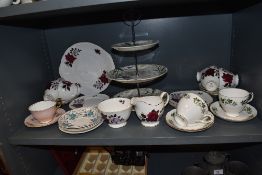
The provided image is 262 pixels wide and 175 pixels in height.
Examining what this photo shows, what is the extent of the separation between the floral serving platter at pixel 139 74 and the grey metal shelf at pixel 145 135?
147 mm

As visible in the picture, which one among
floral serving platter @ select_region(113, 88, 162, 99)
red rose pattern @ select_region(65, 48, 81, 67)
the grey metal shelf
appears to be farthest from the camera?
red rose pattern @ select_region(65, 48, 81, 67)

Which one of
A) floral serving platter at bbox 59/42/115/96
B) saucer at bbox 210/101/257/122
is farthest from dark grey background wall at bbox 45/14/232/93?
saucer at bbox 210/101/257/122

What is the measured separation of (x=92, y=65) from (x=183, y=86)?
1.38ft

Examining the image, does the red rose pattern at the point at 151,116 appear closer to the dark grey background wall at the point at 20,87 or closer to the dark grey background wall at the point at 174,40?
the dark grey background wall at the point at 174,40

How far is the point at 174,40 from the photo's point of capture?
1.00 m

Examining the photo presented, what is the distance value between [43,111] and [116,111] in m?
0.26

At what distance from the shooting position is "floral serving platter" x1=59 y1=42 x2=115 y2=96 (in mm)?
1051

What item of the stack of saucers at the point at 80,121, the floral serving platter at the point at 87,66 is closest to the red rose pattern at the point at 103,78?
the floral serving platter at the point at 87,66

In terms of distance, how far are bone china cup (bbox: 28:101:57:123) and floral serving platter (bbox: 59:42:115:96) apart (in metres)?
0.24

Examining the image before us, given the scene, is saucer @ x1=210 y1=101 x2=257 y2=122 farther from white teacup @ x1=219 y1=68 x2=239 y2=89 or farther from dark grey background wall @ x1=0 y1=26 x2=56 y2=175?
dark grey background wall @ x1=0 y1=26 x2=56 y2=175

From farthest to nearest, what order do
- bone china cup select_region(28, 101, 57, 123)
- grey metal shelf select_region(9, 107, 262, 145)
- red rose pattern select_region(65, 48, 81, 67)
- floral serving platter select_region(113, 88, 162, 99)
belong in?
1. red rose pattern select_region(65, 48, 81, 67)
2. floral serving platter select_region(113, 88, 162, 99)
3. bone china cup select_region(28, 101, 57, 123)
4. grey metal shelf select_region(9, 107, 262, 145)

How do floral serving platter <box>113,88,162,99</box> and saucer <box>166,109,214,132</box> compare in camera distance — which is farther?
floral serving platter <box>113,88,162,99</box>

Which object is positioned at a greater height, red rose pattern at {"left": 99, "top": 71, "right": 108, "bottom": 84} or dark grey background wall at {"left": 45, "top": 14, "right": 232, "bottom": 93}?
dark grey background wall at {"left": 45, "top": 14, "right": 232, "bottom": 93}

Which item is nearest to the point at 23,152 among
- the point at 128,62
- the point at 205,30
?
the point at 128,62
